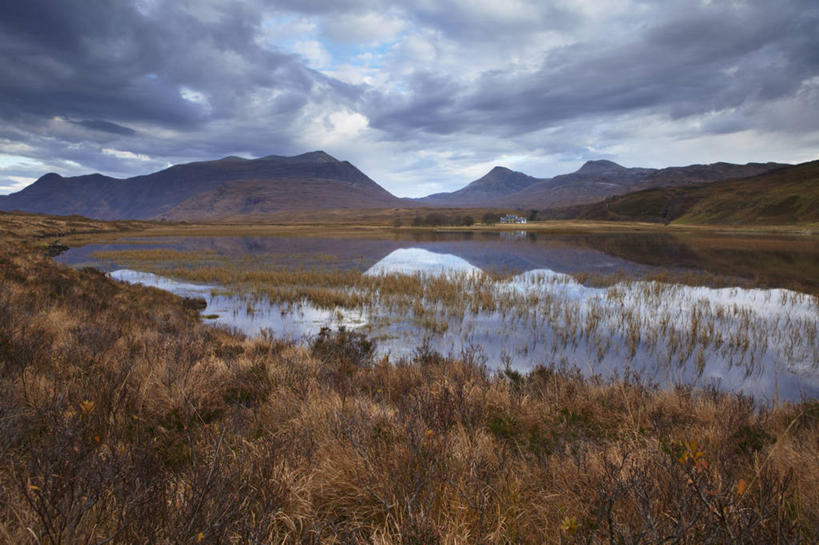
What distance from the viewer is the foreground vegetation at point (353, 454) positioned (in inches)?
95.1

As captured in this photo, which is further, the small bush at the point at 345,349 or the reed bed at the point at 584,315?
the reed bed at the point at 584,315

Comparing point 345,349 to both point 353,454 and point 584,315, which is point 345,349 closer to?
point 353,454

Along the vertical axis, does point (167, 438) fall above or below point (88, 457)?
below

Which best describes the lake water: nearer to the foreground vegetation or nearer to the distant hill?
the foreground vegetation

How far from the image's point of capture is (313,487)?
339 centimetres

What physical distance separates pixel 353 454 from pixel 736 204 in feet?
550

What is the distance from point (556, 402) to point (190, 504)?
5.66m

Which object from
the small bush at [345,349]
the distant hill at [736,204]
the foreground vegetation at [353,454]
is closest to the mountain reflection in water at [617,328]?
the small bush at [345,349]

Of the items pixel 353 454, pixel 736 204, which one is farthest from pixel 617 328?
pixel 736 204

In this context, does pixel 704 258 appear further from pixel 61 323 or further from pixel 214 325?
pixel 61 323

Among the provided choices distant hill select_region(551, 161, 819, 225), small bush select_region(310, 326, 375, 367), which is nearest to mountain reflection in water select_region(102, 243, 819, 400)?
small bush select_region(310, 326, 375, 367)

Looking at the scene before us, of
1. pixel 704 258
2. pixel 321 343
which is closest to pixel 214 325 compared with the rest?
pixel 321 343

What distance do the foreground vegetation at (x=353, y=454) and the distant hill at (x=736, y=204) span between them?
130 meters

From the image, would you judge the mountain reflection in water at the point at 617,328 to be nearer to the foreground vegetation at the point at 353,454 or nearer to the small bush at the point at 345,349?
the small bush at the point at 345,349
